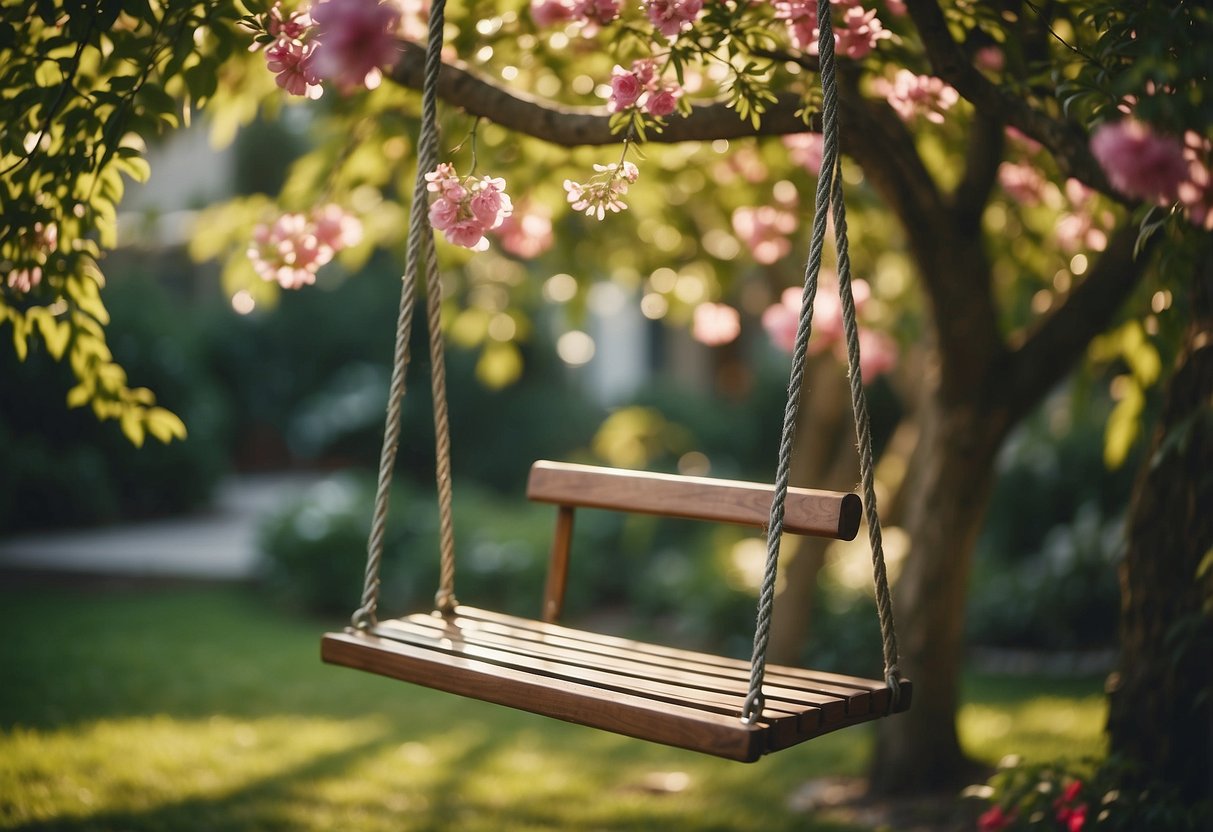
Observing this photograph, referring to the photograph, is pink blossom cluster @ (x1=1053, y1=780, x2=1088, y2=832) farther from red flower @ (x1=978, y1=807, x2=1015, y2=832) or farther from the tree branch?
the tree branch

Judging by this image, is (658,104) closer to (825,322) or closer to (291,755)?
(825,322)

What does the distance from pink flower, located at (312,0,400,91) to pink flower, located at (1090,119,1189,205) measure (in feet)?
4.02

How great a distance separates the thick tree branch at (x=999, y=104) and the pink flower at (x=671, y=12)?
47 cm

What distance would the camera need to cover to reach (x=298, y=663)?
5895 millimetres

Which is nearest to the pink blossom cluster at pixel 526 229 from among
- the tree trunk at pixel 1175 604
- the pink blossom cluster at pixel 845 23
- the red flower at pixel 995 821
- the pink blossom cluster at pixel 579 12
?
the pink blossom cluster at pixel 579 12

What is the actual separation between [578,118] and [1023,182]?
80.9 inches

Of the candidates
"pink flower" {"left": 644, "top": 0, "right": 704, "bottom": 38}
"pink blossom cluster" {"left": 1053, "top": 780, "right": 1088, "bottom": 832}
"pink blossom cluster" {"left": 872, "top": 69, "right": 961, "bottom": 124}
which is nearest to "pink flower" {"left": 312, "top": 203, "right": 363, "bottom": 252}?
"pink flower" {"left": 644, "top": 0, "right": 704, "bottom": 38}

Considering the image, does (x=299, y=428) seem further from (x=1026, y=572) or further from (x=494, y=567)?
(x=1026, y=572)

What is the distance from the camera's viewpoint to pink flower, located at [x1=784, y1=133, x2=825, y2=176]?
351 centimetres

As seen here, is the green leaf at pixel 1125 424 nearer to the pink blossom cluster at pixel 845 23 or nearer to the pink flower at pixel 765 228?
the pink flower at pixel 765 228

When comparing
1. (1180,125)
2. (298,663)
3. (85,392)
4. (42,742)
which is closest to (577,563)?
(298,663)

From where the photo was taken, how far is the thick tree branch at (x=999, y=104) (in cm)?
226

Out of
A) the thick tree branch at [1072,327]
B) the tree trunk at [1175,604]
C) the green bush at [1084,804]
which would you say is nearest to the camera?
the green bush at [1084,804]

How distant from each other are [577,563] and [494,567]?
2.01 feet
